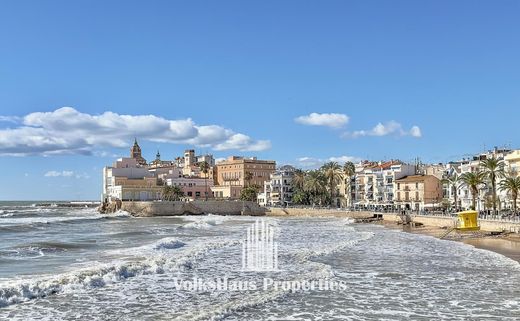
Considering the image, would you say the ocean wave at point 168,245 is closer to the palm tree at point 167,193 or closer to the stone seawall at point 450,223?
the stone seawall at point 450,223

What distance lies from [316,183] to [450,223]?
5611 cm

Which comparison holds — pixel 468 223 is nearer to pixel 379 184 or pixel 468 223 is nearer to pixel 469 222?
pixel 469 222

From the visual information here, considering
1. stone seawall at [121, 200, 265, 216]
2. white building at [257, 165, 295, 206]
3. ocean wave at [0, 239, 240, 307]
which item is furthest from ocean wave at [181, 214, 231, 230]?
white building at [257, 165, 295, 206]

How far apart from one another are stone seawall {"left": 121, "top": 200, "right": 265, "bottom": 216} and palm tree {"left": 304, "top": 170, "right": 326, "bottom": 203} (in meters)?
10.2

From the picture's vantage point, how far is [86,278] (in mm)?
21141

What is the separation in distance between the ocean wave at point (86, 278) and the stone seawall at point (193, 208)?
76828 mm

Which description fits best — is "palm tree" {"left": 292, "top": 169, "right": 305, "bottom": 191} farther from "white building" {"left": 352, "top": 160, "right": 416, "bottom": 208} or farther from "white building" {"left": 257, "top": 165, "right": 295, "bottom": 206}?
"white building" {"left": 352, "top": 160, "right": 416, "bottom": 208}

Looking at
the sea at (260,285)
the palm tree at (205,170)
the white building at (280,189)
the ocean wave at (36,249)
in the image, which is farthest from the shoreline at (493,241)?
the palm tree at (205,170)

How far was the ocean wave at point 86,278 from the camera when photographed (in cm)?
1823

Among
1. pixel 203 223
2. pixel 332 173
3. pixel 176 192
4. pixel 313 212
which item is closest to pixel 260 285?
pixel 203 223

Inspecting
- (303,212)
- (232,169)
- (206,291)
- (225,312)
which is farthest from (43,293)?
(232,169)

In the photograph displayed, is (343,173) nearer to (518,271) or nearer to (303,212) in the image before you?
(303,212)

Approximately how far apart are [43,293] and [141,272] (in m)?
5.48

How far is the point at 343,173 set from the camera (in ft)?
377
